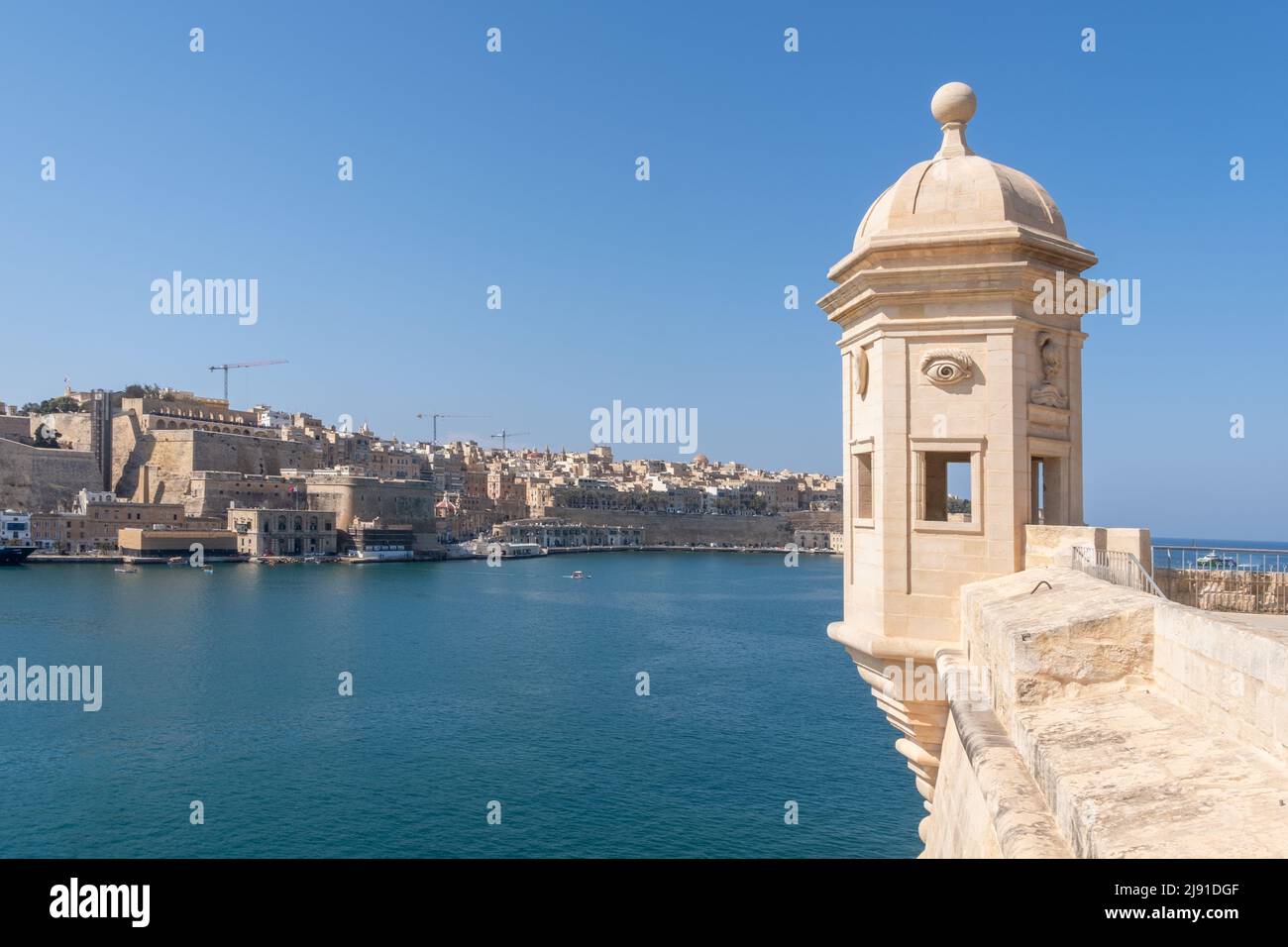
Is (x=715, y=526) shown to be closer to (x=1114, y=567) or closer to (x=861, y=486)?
(x=861, y=486)

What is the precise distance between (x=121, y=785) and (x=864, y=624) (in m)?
18.3

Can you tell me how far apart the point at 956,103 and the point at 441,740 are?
65.9 feet

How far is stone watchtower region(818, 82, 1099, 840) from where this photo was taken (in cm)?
597

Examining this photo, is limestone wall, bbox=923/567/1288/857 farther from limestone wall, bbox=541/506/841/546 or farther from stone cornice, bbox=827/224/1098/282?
limestone wall, bbox=541/506/841/546

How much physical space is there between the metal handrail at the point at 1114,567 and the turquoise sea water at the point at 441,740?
11.4 metres

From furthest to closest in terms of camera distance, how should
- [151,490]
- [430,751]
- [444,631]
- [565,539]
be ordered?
[565,539] → [151,490] → [444,631] → [430,751]

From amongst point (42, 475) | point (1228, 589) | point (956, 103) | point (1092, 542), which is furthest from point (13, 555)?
point (1092, 542)

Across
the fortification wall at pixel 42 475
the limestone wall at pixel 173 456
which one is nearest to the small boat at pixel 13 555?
the fortification wall at pixel 42 475

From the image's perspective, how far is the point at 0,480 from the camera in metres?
78.7

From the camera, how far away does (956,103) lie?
671 centimetres

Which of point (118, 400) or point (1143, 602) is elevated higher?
point (118, 400)

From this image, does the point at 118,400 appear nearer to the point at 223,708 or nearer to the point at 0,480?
the point at 0,480
